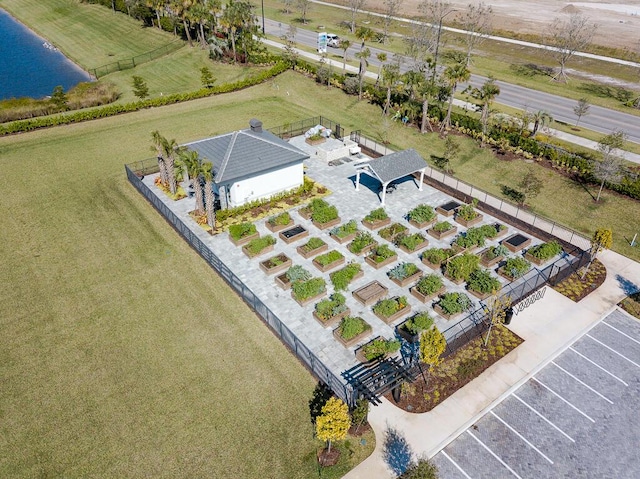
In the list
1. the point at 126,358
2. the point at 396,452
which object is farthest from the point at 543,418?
the point at 126,358

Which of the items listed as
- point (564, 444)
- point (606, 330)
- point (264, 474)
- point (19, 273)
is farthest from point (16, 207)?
point (606, 330)

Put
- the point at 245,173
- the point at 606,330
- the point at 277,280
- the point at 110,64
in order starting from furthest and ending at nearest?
the point at 110,64, the point at 245,173, the point at 277,280, the point at 606,330

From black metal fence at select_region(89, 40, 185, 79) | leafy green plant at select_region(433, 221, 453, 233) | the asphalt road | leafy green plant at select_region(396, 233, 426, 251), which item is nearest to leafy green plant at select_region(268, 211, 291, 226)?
leafy green plant at select_region(396, 233, 426, 251)

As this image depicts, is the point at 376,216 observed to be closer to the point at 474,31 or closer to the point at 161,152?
the point at 161,152

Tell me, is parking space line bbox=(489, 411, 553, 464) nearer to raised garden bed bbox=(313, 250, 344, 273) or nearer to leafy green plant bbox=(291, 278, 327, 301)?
leafy green plant bbox=(291, 278, 327, 301)

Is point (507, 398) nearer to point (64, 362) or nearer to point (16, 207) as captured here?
point (64, 362)

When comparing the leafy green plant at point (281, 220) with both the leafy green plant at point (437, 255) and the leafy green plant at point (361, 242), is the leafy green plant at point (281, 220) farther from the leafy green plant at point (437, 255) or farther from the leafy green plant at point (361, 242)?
the leafy green plant at point (437, 255)
